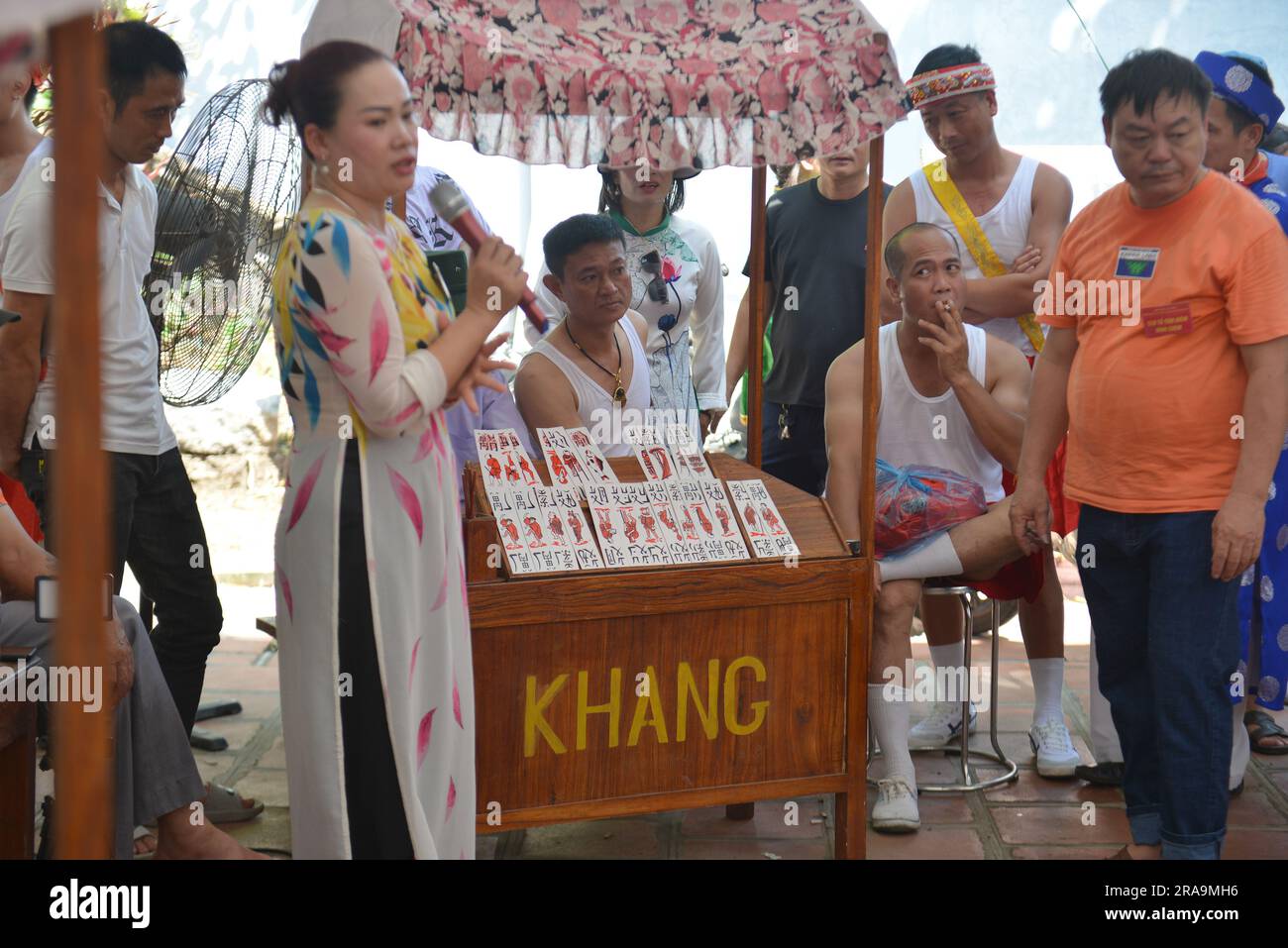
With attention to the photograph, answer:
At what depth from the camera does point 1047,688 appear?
14.2ft

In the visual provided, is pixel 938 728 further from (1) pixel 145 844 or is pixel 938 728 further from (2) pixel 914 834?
(1) pixel 145 844

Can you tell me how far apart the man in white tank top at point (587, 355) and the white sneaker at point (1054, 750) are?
5.34 ft

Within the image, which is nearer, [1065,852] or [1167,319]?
[1167,319]

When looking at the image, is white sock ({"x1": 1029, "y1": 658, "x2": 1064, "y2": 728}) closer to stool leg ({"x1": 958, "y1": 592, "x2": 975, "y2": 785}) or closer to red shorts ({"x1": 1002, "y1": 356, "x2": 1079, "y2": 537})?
stool leg ({"x1": 958, "y1": 592, "x2": 975, "y2": 785})

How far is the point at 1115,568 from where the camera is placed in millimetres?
3297

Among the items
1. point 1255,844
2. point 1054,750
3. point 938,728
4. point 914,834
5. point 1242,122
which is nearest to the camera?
point 1255,844

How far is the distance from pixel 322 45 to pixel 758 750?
1.92 m

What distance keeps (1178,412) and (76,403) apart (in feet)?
7.98

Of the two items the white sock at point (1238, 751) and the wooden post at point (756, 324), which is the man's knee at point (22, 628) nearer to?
the wooden post at point (756, 324)

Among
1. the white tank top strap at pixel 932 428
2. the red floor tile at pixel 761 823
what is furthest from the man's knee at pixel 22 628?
the white tank top strap at pixel 932 428

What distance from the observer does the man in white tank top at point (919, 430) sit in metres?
3.85

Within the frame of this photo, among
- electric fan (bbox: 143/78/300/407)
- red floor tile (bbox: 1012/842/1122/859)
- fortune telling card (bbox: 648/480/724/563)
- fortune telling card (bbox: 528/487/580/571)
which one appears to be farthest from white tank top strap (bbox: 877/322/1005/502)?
electric fan (bbox: 143/78/300/407)

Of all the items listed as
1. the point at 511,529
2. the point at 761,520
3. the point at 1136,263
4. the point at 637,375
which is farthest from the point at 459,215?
the point at 1136,263
